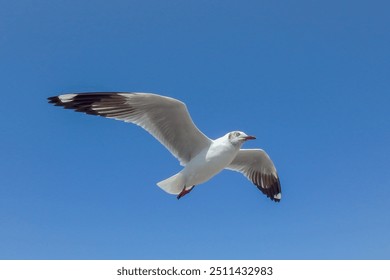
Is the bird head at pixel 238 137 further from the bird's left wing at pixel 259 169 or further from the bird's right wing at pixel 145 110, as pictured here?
the bird's left wing at pixel 259 169

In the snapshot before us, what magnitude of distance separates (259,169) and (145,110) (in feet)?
6.98

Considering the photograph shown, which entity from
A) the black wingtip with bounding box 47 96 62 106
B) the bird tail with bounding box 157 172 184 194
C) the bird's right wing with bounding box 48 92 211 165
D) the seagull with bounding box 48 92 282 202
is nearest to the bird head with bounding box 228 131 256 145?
the seagull with bounding box 48 92 282 202

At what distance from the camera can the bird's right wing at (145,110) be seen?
5.17 metres

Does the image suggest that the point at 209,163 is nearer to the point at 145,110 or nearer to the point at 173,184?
the point at 173,184

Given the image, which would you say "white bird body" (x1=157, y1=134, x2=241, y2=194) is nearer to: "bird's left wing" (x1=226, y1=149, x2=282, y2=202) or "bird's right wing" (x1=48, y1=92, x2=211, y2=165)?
"bird's right wing" (x1=48, y1=92, x2=211, y2=165)

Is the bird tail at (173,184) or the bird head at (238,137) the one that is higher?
the bird head at (238,137)

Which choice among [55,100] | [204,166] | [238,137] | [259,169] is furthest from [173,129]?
[259,169]

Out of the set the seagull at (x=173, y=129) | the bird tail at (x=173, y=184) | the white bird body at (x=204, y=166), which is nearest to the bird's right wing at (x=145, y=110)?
the seagull at (x=173, y=129)

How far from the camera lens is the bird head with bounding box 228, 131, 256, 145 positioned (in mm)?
5211

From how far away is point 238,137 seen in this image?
5246mm

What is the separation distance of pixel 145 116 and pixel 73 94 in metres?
0.78

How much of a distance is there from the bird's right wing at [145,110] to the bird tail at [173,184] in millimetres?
444

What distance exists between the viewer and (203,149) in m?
5.50

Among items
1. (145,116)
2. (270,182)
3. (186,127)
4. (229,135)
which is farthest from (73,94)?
(270,182)
